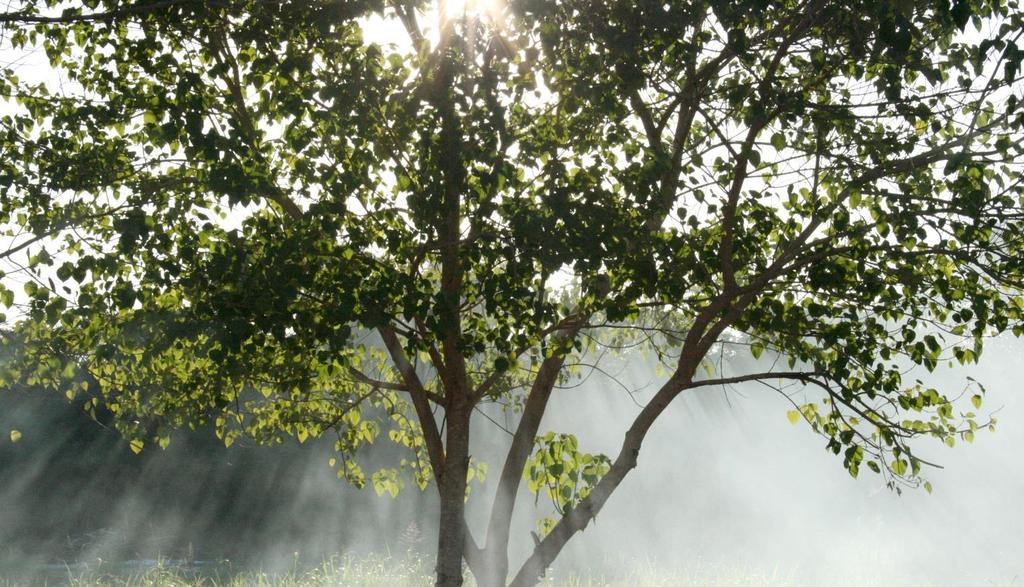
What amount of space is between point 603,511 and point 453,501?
37.9 ft

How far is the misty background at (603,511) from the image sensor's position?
13.4m

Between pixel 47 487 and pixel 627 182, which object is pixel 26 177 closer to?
pixel 627 182

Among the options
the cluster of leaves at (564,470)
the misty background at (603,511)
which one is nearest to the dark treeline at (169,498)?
the misty background at (603,511)

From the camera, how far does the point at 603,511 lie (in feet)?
55.1

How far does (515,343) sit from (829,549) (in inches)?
515

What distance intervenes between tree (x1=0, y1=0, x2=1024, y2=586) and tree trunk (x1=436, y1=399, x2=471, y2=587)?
14mm

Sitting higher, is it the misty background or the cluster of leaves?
the misty background

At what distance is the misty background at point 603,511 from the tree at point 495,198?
6.67 meters

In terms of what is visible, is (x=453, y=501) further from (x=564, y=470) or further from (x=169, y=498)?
(x=169, y=498)

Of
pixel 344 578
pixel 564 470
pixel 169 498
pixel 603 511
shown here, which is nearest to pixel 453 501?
pixel 564 470

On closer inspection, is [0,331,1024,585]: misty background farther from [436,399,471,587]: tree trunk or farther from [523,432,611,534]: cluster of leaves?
[436,399,471,587]: tree trunk

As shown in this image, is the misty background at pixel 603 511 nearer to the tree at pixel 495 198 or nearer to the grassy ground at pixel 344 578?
the grassy ground at pixel 344 578

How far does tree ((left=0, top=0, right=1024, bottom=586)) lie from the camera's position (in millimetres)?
4555

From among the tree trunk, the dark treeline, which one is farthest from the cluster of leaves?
the dark treeline
